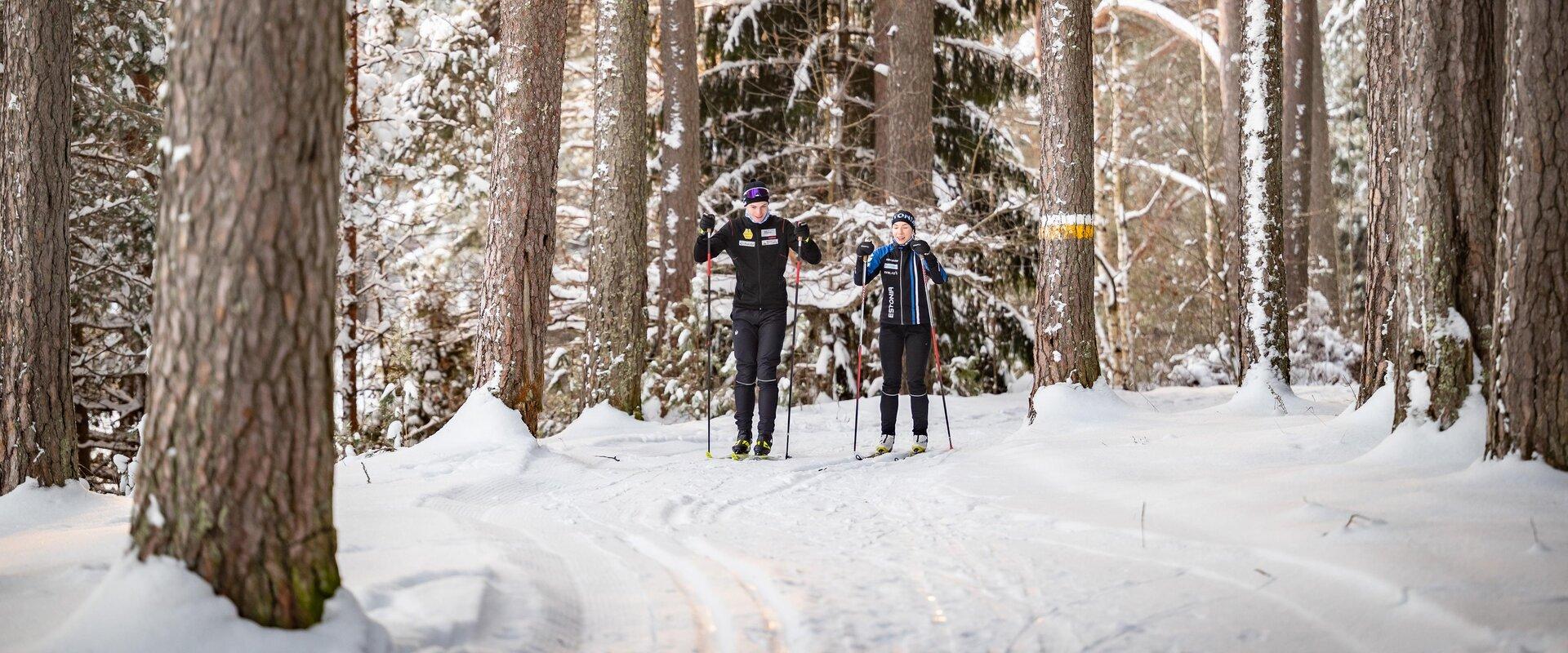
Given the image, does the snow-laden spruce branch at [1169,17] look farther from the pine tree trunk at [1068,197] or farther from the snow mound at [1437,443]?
the snow mound at [1437,443]

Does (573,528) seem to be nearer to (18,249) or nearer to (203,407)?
(203,407)

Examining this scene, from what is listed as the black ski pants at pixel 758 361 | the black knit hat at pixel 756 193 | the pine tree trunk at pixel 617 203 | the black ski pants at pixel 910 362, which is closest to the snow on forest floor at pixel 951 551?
the black ski pants at pixel 758 361

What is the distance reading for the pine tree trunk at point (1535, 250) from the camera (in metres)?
4.89

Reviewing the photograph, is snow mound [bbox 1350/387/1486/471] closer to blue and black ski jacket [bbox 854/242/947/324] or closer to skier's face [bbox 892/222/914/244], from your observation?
blue and black ski jacket [bbox 854/242/947/324]

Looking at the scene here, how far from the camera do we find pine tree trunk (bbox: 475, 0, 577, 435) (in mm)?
8727

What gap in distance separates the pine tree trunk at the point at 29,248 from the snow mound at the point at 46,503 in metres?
0.10

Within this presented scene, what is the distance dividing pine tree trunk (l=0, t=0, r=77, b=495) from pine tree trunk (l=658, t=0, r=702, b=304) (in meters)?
7.57

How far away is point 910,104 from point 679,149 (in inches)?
122

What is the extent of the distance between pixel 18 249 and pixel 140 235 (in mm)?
5490

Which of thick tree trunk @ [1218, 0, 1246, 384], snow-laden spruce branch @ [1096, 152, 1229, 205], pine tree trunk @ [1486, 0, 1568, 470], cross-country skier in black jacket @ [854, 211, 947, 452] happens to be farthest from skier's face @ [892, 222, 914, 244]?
snow-laden spruce branch @ [1096, 152, 1229, 205]

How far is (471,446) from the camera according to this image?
8.04m

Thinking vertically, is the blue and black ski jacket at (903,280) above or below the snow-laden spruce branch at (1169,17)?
below

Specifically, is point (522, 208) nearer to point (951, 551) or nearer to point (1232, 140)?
point (951, 551)

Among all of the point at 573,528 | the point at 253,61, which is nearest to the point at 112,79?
the point at 573,528
